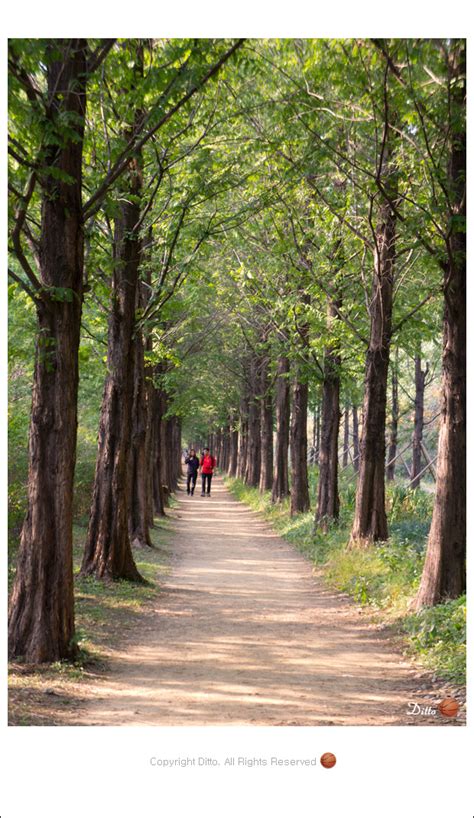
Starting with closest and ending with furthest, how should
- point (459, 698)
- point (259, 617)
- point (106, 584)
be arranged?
point (459, 698) → point (259, 617) → point (106, 584)

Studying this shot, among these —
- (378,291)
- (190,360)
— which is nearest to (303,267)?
(378,291)

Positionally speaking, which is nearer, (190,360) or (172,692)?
(172,692)

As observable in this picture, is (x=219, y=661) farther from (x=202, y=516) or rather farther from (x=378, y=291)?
(x=202, y=516)

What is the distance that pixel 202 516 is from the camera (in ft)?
88.2

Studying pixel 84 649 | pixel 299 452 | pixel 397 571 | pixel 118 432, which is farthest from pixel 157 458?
pixel 84 649

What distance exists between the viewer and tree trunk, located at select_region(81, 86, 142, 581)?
1213 cm

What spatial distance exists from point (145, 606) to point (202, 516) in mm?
16163

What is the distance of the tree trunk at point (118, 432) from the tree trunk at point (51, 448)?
192 inches

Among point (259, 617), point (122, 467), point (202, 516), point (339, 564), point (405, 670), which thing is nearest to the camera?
point (405, 670)

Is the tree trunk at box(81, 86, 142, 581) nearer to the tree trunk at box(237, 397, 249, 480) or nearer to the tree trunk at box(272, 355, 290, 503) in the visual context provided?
the tree trunk at box(272, 355, 290, 503)

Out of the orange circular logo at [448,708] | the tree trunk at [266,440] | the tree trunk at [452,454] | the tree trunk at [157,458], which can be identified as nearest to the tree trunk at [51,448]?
the orange circular logo at [448,708]

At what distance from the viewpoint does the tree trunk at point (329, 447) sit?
18.0 meters

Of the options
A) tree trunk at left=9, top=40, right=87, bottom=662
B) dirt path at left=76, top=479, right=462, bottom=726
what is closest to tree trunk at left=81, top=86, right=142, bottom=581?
dirt path at left=76, top=479, right=462, bottom=726
